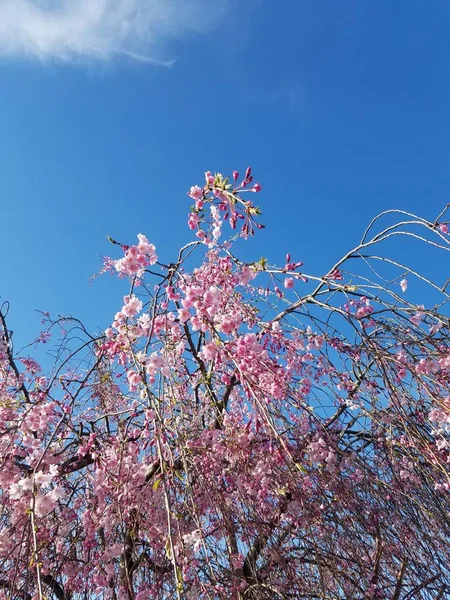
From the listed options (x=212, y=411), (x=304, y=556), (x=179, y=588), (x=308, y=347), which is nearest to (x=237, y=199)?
(x=308, y=347)

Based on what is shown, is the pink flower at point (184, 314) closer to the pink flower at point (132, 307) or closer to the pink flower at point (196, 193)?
the pink flower at point (132, 307)

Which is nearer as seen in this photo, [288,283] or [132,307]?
[132,307]

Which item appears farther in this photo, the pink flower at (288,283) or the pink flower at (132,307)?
the pink flower at (288,283)

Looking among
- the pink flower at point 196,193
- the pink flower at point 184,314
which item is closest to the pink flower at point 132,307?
the pink flower at point 184,314

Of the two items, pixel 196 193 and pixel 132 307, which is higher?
pixel 196 193

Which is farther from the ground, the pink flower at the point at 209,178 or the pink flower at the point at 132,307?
the pink flower at the point at 209,178

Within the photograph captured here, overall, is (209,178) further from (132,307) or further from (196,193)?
(132,307)

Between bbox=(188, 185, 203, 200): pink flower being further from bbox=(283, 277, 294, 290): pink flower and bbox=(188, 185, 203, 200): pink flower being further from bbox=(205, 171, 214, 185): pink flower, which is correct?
bbox=(283, 277, 294, 290): pink flower

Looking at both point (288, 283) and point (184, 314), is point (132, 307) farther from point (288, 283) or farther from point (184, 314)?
point (288, 283)

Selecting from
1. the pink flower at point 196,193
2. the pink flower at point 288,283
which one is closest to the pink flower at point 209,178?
the pink flower at point 196,193

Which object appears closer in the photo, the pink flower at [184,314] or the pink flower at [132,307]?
the pink flower at [132,307]

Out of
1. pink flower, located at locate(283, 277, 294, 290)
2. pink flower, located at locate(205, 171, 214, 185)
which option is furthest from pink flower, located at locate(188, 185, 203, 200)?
pink flower, located at locate(283, 277, 294, 290)

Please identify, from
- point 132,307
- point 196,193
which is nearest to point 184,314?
point 132,307

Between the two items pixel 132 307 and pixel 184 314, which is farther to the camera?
pixel 184 314
